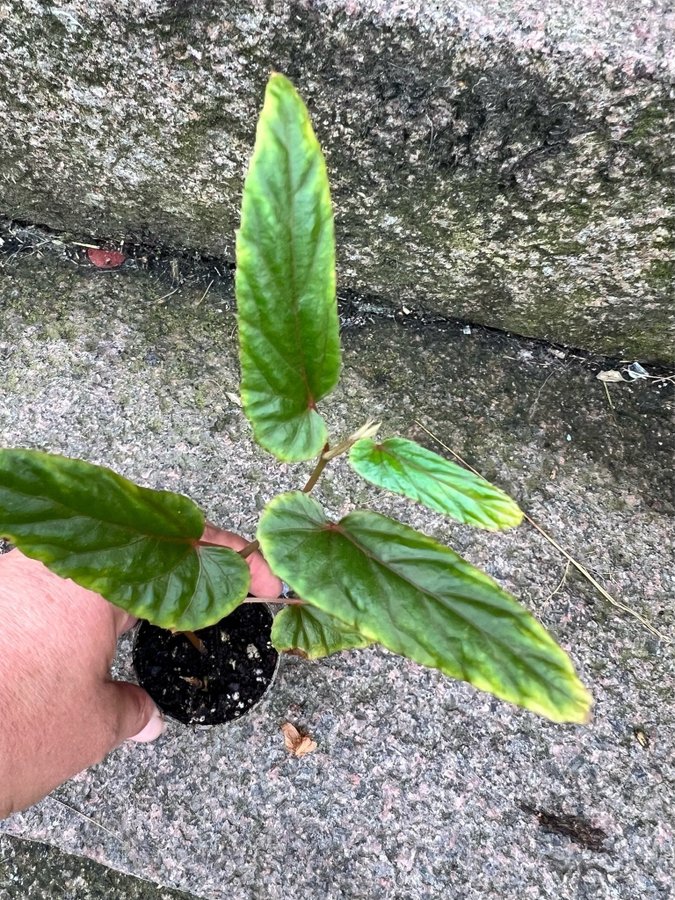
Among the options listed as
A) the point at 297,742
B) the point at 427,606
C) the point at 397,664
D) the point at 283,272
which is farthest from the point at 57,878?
the point at 283,272

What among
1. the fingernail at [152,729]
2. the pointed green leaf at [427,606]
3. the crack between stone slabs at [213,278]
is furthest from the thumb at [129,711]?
the crack between stone slabs at [213,278]

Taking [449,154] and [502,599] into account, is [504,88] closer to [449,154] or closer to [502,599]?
[449,154]

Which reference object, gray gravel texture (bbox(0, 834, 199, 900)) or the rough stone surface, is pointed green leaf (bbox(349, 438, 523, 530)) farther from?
gray gravel texture (bbox(0, 834, 199, 900))

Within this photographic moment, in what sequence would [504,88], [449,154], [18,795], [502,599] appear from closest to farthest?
[502,599]
[18,795]
[504,88]
[449,154]

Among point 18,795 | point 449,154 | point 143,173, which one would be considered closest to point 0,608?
point 18,795

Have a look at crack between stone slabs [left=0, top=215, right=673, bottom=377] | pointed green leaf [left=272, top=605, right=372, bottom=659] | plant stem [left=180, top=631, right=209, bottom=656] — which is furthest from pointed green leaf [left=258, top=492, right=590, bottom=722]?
crack between stone slabs [left=0, top=215, right=673, bottom=377]

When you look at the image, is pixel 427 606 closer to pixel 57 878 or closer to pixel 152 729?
pixel 152 729
